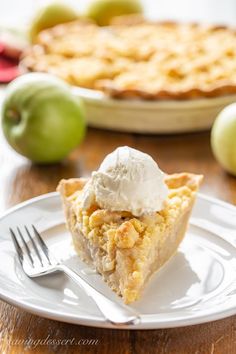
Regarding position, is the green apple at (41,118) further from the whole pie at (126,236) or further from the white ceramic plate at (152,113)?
the whole pie at (126,236)

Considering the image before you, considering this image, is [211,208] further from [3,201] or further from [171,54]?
[171,54]

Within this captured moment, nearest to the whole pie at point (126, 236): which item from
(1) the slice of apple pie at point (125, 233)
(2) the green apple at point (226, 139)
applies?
(1) the slice of apple pie at point (125, 233)

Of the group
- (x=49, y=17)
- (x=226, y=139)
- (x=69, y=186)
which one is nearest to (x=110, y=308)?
(x=69, y=186)

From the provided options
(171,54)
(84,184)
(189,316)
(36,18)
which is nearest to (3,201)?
(84,184)

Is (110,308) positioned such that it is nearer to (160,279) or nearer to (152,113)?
(160,279)

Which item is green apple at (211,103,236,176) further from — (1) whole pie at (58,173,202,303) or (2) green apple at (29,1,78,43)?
(2) green apple at (29,1,78,43)

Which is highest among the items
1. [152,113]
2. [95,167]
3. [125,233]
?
[125,233]
